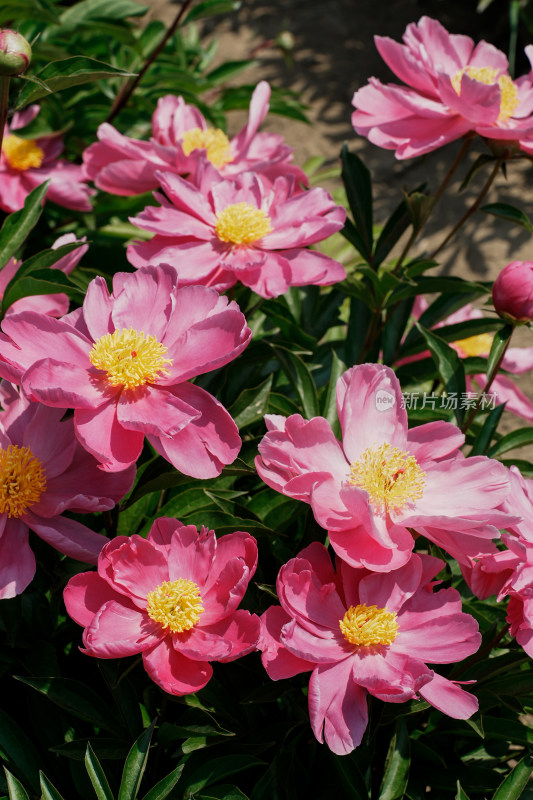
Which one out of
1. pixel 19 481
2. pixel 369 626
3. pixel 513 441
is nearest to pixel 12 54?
pixel 19 481

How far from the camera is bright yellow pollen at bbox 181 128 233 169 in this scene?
140cm

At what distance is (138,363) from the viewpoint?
86 cm

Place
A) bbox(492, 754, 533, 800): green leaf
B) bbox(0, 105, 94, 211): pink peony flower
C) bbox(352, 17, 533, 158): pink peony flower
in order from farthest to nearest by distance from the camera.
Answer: bbox(0, 105, 94, 211): pink peony flower < bbox(352, 17, 533, 158): pink peony flower < bbox(492, 754, 533, 800): green leaf

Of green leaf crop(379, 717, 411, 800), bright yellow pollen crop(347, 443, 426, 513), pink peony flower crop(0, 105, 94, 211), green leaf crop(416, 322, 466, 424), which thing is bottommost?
green leaf crop(379, 717, 411, 800)

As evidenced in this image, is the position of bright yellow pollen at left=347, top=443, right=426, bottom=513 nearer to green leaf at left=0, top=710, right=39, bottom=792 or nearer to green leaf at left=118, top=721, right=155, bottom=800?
green leaf at left=118, top=721, right=155, bottom=800

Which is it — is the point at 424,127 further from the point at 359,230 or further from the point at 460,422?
the point at 460,422

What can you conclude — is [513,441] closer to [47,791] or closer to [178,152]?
[178,152]

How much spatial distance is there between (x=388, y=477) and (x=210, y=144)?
0.80 metres

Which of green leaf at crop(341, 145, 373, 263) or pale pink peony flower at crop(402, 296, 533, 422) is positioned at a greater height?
green leaf at crop(341, 145, 373, 263)

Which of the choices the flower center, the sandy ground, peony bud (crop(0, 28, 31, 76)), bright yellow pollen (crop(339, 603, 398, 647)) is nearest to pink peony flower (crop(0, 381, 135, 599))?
bright yellow pollen (crop(339, 603, 398, 647))

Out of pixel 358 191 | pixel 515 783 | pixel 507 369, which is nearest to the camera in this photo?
pixel 515 783

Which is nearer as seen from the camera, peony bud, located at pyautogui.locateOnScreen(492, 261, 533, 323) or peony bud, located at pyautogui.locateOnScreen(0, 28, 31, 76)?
peony bud, located at pyautogui.locateOnScreen(0, 28, 31, 76)

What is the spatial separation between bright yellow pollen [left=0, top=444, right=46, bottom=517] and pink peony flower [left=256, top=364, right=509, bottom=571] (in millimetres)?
241

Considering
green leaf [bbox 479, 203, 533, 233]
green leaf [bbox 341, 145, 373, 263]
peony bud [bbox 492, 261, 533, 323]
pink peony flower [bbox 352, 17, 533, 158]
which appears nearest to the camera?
peony bud [bbox 492, 261, 533, 323]
